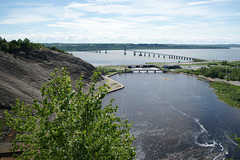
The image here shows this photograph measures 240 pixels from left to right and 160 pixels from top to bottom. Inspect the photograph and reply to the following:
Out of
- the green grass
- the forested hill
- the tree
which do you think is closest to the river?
the green grass

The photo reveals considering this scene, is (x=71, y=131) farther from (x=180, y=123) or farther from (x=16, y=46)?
(x=16, y=46)

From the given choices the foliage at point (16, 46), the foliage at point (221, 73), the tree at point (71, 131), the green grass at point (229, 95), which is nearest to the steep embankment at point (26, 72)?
the foliage at point (16, 46)

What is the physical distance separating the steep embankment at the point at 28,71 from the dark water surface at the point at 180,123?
25645 mm

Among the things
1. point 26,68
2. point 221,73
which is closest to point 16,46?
point 26,68

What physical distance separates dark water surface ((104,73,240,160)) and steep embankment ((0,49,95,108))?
84.1 ft

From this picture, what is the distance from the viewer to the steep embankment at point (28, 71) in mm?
44969

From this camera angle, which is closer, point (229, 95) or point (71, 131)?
point (71, 131)

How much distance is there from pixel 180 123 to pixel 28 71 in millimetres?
49726

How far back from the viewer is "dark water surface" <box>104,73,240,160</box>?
115 feet

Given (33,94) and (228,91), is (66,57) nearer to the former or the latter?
(33,94)

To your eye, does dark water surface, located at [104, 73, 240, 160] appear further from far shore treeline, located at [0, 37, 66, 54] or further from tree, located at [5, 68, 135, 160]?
far shore treeline, located at [0, 37, 66, 54]

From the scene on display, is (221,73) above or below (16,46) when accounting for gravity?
below

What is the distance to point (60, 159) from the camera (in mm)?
9711

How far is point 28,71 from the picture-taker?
61.2m
